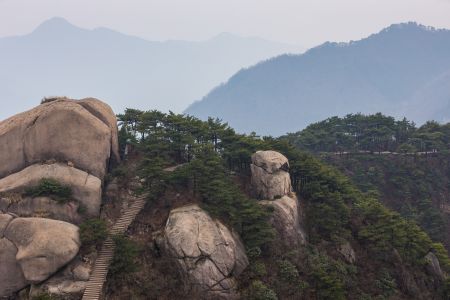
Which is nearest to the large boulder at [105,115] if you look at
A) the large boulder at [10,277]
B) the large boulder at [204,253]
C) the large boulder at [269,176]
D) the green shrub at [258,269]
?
the large boulder at [204,253]

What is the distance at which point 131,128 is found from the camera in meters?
42.3

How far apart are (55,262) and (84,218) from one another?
5022mm

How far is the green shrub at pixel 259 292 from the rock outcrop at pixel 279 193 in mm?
6017

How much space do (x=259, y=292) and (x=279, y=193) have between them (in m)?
10.7

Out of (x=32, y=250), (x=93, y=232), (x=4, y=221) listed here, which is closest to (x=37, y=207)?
(x=4, y=221)

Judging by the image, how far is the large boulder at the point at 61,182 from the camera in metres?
29.7

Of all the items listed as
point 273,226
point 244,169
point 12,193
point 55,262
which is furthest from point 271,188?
point 12,193

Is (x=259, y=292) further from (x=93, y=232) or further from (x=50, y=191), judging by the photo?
(x=50, y=191)

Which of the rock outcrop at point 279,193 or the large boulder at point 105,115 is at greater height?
the large boulder at point 105,115

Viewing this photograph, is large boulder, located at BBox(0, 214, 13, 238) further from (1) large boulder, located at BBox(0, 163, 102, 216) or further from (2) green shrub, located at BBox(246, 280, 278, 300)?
(2) green shrub, located at BBox(246, 280, 278, 300)

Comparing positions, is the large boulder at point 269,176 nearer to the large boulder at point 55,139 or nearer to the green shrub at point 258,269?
the green shrub at point 258,269

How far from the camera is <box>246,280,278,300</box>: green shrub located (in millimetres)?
28484

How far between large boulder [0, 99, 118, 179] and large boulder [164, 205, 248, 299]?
9470 millimetres

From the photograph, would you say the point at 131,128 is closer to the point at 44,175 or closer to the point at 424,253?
the point at 44,175
